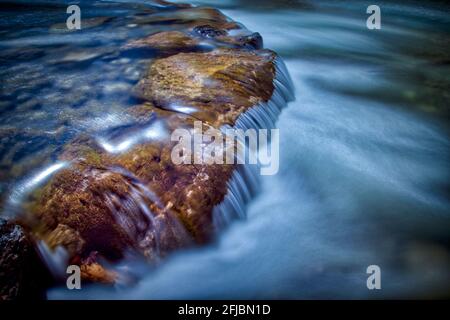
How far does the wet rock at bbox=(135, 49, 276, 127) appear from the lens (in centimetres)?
429

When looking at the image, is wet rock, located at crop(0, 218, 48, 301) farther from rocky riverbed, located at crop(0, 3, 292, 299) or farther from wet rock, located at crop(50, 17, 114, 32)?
wet rock, located at crop(50, 17, 114, 32)

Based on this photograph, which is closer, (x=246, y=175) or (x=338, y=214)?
(x=246, y=175)

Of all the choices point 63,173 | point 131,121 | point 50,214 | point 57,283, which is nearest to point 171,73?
point 131,121

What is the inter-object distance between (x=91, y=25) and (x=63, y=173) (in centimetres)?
537

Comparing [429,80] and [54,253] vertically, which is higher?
[429,80]

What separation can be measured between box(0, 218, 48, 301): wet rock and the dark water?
0.82 ft

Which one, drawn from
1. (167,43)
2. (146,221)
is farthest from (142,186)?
(167,43)

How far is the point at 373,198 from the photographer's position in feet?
14.6

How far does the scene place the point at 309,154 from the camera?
5.17 m

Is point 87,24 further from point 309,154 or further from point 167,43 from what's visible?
point 309,154

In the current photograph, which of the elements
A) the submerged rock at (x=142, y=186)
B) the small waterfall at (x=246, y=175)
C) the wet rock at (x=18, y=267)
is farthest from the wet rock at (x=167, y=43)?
the wet rock at (x=18, y=267)

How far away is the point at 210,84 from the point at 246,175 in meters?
1.48
